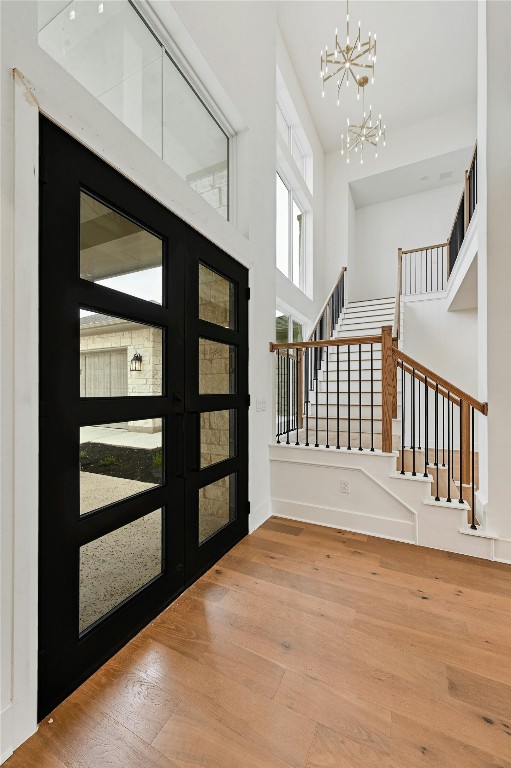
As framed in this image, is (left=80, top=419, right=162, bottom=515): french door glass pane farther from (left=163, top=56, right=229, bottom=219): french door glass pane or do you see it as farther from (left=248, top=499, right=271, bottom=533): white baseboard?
(left=163, top=56, right=229, bottom=219): french door glass pane

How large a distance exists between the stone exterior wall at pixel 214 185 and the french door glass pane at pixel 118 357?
132cm

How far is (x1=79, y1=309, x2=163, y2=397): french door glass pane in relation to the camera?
1.55m

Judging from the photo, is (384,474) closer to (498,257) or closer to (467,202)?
(498,257)

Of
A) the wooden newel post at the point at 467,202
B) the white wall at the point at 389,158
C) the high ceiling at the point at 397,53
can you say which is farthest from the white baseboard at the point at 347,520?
the high ceiling at the point at 397,53

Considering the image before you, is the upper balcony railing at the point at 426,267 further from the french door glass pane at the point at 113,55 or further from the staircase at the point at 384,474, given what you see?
the french door glass pane at the point at 113,55

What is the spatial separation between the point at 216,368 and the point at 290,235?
411cm

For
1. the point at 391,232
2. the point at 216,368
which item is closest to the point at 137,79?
the point at 216,368

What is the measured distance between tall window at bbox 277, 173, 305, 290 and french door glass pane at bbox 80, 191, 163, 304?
3479 millimetres

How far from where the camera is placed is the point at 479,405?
268 cm

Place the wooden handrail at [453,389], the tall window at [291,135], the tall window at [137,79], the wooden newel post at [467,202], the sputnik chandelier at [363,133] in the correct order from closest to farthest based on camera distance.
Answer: the tall window at [137,79] < the wooden handrail at [453,389] < the wooden newel post at [467,202] < the sputnik chandelier at [363,133] < the tall window at [291,135]

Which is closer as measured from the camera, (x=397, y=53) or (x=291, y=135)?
(x=397, y=53)

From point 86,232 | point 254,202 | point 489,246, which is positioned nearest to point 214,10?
point 254,202

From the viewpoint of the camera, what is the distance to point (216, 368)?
8.46 ft

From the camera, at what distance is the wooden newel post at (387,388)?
2.86 metres
